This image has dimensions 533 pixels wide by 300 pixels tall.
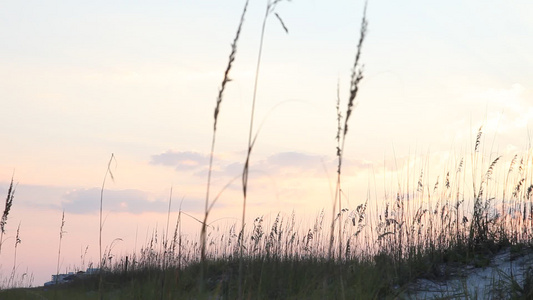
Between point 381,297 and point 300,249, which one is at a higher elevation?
point 300,249

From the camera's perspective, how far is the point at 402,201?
7.35 metres

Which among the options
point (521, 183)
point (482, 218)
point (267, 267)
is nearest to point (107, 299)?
point (267, 267)

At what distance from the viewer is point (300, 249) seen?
26.5 feet

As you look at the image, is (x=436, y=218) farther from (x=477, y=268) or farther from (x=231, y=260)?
(x=231, y=260)

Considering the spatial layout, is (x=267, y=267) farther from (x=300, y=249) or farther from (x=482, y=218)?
(x=482, y=218)

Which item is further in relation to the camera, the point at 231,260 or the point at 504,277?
the point at 231,260

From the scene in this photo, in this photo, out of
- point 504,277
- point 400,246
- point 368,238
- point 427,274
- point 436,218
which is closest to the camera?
point 504,277

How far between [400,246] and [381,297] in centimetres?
155

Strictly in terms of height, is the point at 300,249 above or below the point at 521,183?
below

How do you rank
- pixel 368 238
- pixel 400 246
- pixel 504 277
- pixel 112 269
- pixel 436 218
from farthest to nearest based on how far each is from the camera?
pixel 112 269, pixel 368 238, pixel 436 218, pixel 400 246, pixel 504 277

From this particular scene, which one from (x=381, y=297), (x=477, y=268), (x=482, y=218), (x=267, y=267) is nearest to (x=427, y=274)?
(x=477, y=268)

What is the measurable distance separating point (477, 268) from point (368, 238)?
7.00 ft

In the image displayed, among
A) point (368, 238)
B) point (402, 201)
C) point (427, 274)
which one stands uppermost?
point (402, 201)

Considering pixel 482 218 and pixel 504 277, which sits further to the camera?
pixel 482 218
